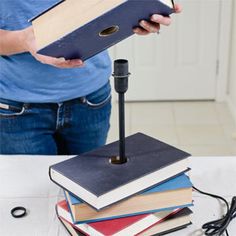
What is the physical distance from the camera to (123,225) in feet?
2.81

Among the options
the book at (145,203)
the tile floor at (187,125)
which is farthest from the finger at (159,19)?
the tile floor at (187,125)

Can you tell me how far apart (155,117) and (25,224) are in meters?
2.10

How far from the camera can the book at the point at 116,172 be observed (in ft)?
2.78

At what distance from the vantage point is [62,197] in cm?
102

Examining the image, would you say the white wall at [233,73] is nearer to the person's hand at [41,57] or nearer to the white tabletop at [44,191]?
the white tabletop at [44,191]

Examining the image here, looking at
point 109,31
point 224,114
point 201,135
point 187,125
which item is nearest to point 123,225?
point 109,31

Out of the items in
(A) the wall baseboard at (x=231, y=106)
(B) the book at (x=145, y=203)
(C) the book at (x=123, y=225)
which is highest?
(B) the book at (x=145, y=203)

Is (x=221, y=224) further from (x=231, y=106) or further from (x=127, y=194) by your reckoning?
(x=231, y=106)

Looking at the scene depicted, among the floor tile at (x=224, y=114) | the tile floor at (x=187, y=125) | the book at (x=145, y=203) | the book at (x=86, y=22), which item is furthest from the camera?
the floor tile at (x=224, y=114)

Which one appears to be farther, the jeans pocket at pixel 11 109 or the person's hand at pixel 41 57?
the jeans pocket at pixel 11 109

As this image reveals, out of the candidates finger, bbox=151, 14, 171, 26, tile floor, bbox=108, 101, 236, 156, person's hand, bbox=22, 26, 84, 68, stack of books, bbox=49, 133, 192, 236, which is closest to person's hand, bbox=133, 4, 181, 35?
finger, bbox=151, 14, 171, 26

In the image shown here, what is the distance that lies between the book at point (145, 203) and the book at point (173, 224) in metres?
0.02

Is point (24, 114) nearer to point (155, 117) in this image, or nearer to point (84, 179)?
point (84, 179)

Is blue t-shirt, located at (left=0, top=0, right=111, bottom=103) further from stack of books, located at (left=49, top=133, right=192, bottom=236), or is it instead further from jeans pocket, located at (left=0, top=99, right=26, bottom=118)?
stack of books, located at (left=49, top=133, right=192, bottom=236)
